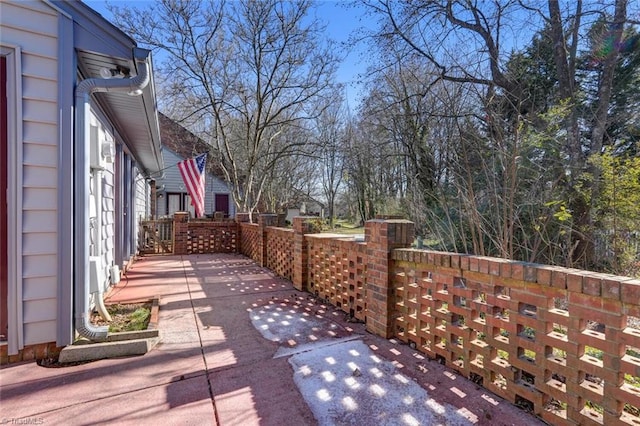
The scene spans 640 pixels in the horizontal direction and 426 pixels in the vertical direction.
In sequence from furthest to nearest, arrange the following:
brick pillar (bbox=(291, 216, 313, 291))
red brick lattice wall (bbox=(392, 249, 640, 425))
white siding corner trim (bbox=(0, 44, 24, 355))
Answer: brick pillar (bbox=(291, 216, 313, 291))
white siding corner trim (bbox=(0, 44, 24, 355))
red brick lattice wall (bbox=(392, 249, 640, 425))

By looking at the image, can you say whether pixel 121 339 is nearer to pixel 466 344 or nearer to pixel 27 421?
pixel 27 421

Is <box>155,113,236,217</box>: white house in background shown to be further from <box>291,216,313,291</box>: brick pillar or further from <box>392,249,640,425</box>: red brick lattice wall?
<box>392,249,640,425</box>: red brick lattice wall

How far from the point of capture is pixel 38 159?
261 cm

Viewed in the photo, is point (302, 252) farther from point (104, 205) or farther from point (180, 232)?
point (180, 232)

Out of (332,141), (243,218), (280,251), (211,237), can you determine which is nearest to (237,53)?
(243,218)

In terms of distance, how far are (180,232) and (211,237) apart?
0.82 metres

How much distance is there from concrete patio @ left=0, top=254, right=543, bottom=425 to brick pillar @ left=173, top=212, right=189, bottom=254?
5.58 meters

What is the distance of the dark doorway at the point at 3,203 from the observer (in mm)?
2523

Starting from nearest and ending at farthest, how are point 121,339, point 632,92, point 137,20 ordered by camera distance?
1. point 121,339
2. point 632,92
3. point 137,20

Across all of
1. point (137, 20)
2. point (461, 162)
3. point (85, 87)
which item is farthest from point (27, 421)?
point (137, 20)

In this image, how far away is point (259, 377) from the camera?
246 cm

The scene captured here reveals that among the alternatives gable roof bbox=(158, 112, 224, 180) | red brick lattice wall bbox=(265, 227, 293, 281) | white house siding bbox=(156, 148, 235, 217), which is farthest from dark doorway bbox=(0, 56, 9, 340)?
white house siding bbox=(156, 148, 235, 217)

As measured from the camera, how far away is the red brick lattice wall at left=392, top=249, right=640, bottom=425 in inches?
65.4

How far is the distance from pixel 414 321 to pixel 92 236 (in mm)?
3620
